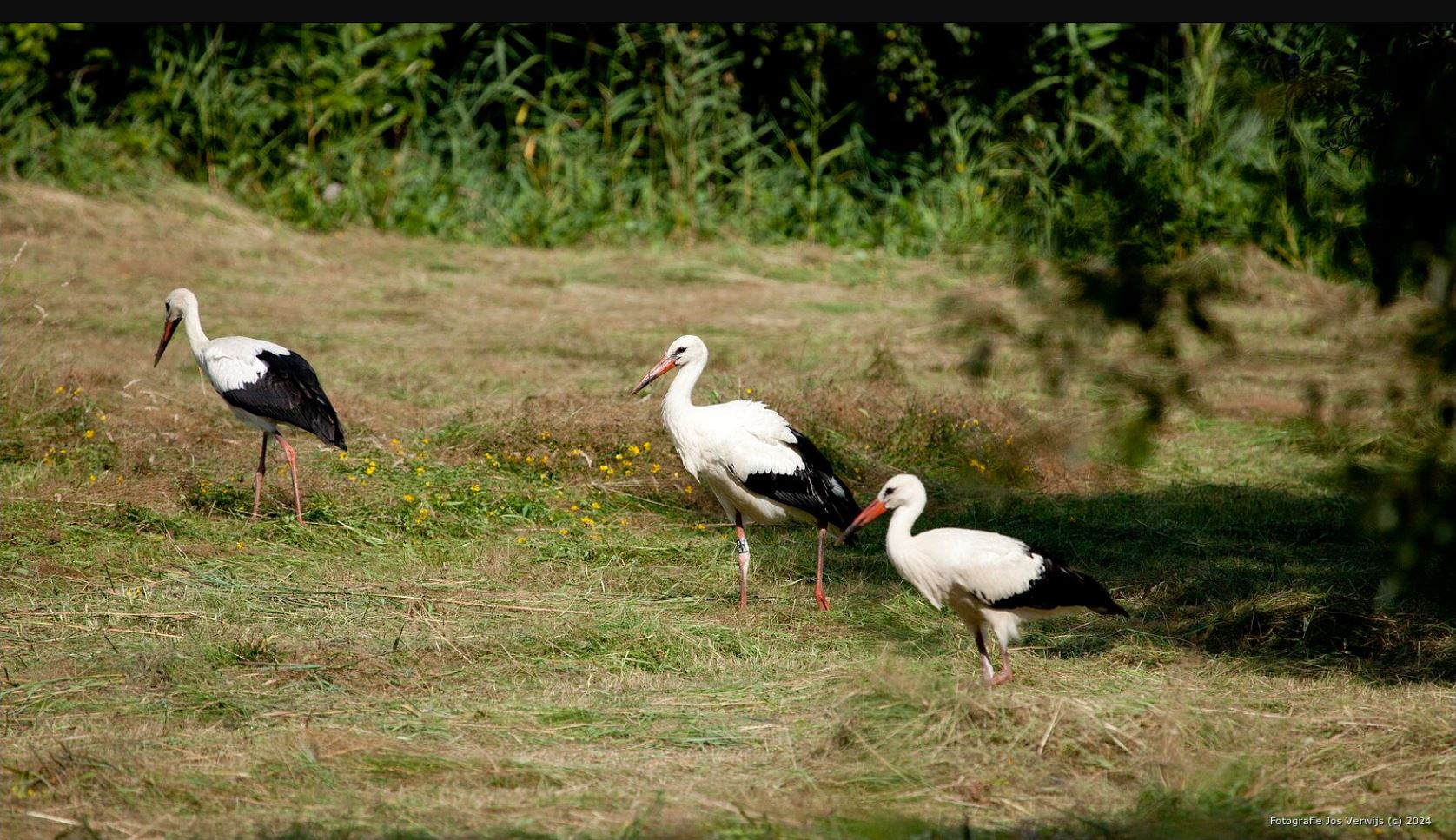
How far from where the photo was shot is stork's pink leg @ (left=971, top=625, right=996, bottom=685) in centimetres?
473

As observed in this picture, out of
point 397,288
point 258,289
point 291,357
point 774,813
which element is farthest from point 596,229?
point 774,813

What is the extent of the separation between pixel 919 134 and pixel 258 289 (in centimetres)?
734

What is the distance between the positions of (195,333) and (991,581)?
16.1 ft

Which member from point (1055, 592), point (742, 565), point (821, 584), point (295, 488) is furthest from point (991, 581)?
point (295, 488)

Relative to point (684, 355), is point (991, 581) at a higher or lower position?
lower

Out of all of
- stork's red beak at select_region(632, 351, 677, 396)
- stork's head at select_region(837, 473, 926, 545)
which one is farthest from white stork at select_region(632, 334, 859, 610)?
stork's head at select_region(837, 473, 926, 545)

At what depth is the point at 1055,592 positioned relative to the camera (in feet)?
15.5

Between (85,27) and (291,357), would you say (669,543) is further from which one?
(85,27)

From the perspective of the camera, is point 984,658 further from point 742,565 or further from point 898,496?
point 742,565

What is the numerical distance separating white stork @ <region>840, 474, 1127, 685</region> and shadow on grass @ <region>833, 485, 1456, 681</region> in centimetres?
50

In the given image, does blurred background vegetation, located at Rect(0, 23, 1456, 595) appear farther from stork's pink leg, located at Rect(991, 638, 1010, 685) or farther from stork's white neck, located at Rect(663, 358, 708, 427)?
stork's pink leg, located at Rect(991, 638, 1010, 685)

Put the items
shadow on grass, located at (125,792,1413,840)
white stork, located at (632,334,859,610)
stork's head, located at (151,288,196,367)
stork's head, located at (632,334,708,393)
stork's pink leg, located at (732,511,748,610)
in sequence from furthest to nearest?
stork's head, located at (151,288,196,367)
stork's head, located at (632,334,708,393)
white stork, located at (632,334,859,610)
stork's pink leg, located at (732,511,748,610)
shadow on grass, located at (125,792,1413,840)

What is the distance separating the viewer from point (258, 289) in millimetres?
11359

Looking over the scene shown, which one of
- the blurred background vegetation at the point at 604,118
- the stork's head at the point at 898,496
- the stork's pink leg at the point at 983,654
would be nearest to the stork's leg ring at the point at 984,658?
the stork's pink leg at the point at 983,654
